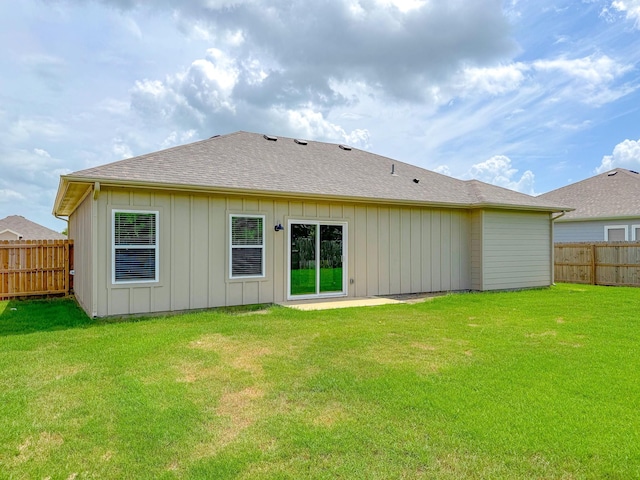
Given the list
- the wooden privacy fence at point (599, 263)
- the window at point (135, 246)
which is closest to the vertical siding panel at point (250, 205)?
the window at point (135, 246)

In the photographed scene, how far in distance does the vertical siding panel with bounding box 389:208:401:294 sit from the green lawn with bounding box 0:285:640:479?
3927mm

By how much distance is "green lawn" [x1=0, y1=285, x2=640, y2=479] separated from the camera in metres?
2.48

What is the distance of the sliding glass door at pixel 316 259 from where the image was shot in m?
9.21

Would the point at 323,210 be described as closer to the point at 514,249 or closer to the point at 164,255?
the point at 164,255

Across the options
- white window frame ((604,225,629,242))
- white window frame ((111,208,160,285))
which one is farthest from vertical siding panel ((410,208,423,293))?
white window frame ((604,225,629,242))

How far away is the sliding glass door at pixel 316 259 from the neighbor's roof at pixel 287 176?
861 mm

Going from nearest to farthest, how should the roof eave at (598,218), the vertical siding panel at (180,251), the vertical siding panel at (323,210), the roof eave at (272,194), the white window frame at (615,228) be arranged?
the roof eave at (272,194)
the vertical siding panel at (180,251)
the vertical siding panel at (323,210)
the roof eave at (598,218)
the white window frame at (615,228)

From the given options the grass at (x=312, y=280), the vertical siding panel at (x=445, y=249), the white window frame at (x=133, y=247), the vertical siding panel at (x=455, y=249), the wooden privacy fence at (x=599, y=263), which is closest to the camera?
the white window frame at (x=133, y=247)

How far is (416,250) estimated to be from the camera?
10.7 meters


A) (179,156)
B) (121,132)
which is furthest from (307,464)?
(121,132)

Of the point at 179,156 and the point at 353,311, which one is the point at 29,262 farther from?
the point at 353,311

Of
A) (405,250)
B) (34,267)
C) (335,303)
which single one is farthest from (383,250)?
(34,267)

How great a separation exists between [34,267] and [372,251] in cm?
921

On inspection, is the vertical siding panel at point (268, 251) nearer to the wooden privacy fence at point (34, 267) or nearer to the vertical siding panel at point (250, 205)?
the vertical siding panel at point (250, 205)
